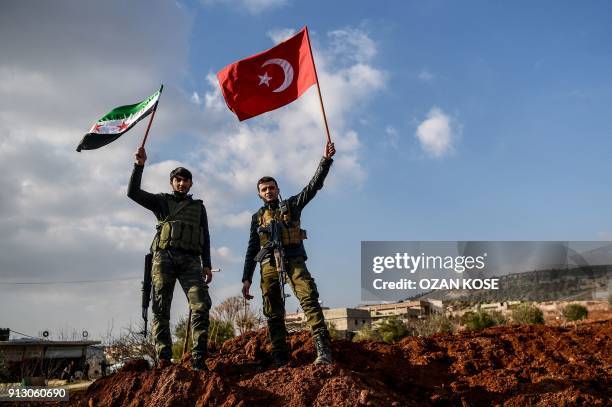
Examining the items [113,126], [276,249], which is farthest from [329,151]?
[113,126]

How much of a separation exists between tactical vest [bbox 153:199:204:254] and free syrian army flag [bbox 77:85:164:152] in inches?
73.8

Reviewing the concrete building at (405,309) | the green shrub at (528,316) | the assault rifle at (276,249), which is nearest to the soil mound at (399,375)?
the assault rifle at (276,249)

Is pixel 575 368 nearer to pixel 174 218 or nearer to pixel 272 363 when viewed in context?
pixel 272 363

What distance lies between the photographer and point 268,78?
7.33 metres

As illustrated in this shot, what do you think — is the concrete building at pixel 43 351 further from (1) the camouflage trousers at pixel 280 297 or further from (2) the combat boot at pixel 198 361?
(1) the camouflage trousers at pixel 280 297

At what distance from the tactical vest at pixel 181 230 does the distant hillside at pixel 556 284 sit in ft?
189

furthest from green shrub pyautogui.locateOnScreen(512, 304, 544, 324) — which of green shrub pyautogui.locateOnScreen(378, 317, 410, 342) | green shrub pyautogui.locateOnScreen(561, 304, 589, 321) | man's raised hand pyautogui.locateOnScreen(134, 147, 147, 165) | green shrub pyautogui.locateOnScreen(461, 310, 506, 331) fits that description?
man's raised hand pyautogui.locateOnScreen(134, 147, 147, 165)

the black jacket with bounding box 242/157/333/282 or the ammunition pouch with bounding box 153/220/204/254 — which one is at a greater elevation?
the black jacket with bounding box 242/157/333/282

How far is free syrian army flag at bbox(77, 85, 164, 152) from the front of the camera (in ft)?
24.4

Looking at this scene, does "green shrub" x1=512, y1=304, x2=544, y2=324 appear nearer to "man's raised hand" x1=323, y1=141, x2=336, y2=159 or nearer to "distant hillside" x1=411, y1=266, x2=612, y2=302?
"distant hillside" x1=411, y1=266, x2=612, y2=302

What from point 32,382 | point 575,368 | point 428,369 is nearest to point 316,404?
point 428,369

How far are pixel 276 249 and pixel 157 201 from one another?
144cm

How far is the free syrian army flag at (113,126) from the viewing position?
24.4 feet

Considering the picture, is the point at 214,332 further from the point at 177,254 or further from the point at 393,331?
the point at 393,331
